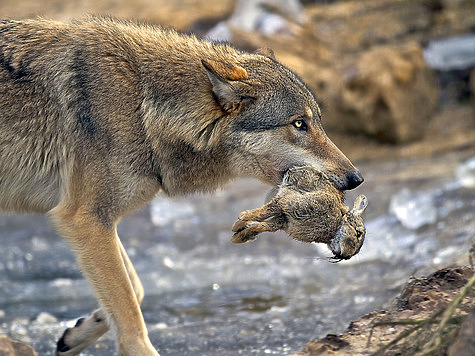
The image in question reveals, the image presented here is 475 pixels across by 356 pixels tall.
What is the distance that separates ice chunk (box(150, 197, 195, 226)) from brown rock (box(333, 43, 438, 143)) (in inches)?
147

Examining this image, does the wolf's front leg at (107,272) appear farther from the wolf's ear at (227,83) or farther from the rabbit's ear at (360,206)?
the rabbit's ear at (360,206)

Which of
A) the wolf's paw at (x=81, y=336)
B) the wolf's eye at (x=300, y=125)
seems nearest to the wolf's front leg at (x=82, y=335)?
the wolf's paw at (x=81, y=336)

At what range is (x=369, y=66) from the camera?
1192 centimetres

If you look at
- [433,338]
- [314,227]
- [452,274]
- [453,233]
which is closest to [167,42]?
[314,227]

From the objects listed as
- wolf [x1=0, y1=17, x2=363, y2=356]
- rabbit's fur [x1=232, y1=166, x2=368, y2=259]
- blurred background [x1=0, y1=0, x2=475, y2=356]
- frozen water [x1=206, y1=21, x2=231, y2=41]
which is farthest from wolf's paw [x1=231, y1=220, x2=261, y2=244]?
frozen water [x1=206, y1=21, x2=231, y2=41]

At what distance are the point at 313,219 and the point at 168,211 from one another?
5307 millimetres

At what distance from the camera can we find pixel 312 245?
27.3 feet

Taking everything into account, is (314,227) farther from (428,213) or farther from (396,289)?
(428,213)

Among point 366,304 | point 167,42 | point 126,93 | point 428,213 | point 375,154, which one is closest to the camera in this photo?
point 126,93

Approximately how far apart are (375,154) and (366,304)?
5.71m

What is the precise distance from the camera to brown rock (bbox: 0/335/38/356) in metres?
3.80

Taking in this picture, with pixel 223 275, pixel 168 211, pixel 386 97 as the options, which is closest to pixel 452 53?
pixel 386 97

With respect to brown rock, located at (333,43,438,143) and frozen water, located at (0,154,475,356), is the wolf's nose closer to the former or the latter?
frozen water, located at (0,154,475,356)

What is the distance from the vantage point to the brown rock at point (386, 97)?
11.8 meters
